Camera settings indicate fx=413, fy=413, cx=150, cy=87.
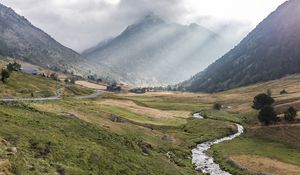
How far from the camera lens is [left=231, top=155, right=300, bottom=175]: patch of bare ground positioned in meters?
72.4

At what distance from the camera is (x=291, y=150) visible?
94062 mm

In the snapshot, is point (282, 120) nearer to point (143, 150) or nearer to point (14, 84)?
point (143, 150)

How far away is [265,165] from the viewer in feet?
253

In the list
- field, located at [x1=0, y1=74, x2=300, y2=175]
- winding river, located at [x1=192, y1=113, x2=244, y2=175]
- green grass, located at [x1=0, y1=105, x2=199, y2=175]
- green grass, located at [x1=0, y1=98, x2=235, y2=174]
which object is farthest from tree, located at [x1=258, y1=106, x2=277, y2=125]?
green grass, located at [x1=0, y1=105, x2=199, y2=175]

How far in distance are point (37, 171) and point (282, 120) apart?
89465 millimetres

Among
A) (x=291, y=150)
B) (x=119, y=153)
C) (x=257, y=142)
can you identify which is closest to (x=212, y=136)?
(x=257, y=142)

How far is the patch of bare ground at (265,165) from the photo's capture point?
237 ft

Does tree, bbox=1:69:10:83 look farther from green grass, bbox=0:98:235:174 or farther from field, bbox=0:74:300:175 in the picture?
green grass, bbox=0:98:235:174

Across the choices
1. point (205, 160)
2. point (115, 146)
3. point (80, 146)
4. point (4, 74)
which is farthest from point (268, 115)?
point (4, 74)

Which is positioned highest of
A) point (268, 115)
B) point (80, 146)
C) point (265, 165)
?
point (268, 115)

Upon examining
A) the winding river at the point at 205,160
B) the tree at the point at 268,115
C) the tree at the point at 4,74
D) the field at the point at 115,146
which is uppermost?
the tree at the point at 4,74

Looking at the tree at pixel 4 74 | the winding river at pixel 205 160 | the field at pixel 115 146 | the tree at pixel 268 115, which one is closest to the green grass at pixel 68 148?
the field at pixel 115 146

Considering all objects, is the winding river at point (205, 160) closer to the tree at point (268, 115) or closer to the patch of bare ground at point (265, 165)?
the patch of bare ground at point (265, 165)

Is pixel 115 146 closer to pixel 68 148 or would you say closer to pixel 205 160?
pixel 68 148
